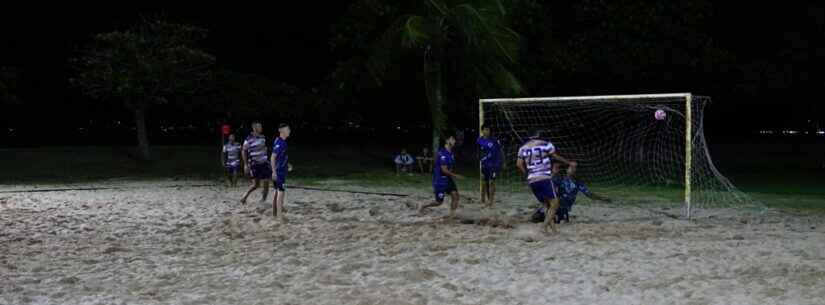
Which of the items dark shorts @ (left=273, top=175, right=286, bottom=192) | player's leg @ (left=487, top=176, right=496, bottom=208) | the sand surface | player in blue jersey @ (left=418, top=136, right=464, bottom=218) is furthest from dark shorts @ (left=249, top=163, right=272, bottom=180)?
player's leg @ (left=487, top=176, right=496, bottom=208)

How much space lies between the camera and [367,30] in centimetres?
2706

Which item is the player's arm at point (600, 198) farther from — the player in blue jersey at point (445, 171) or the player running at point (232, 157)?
the player running at point (232, 157)

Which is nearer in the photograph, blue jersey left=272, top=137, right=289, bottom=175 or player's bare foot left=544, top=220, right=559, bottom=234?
player's bare foot left=544, top=220, right=559, bottom=234

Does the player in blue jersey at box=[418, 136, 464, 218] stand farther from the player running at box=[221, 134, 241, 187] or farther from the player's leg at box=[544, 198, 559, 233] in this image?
the player running at box=[221, 134, 241, 187]

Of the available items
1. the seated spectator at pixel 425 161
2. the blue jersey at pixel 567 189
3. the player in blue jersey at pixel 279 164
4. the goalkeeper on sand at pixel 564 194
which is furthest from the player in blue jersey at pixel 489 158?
the seated spectator at pixel 425 161

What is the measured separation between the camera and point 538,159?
10.1 meters

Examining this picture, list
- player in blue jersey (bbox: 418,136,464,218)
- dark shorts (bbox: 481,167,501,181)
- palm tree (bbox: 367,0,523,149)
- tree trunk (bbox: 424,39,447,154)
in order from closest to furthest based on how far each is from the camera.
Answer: player in blue jersey (bbox: 418,136,464,218), dark shorts (bbox: 481,167,501,181), palm tree (bbox: 367,0,523,149), tree trunk (bbox: 424,39,447,154)

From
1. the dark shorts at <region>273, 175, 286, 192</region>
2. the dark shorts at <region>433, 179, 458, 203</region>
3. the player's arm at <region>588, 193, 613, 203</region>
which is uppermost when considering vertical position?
the dark shorts at <region>273, 175, 286, 192</region>

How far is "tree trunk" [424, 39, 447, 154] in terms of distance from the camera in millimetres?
22422

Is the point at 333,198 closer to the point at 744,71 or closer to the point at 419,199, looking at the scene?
the point at 419,199

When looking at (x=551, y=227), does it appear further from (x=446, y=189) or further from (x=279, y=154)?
(x=279, y=154)

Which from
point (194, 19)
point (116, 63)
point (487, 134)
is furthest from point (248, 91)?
point (487, 134)

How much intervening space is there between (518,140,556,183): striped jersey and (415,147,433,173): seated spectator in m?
13.1

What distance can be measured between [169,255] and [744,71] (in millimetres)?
25158
